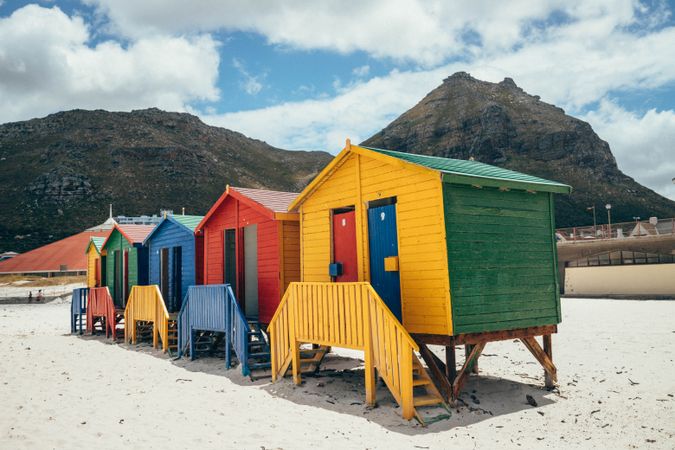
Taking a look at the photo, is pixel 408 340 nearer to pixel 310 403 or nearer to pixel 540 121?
pixel 310 403

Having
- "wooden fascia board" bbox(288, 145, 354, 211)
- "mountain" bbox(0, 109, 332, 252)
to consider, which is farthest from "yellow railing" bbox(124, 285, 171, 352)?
"mountain" bbox(0, 109, 332, 252)

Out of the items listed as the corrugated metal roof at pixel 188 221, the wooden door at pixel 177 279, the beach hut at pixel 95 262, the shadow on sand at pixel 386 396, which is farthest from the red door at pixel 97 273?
the shadow on sand at pixel 386 396

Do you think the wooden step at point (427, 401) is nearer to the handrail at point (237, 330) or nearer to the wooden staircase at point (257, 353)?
the wooden staircase at point (257, 353)

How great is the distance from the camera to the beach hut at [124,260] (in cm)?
2027

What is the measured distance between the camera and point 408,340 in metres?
8.32

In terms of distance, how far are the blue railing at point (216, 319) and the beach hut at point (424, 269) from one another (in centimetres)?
142

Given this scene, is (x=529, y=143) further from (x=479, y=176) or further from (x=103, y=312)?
(x=479, y=176)

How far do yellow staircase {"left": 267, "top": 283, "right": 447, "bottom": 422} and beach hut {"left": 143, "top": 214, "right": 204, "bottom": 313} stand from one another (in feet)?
19.5

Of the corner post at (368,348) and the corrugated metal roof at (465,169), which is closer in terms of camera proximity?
the corner post at (368,348)

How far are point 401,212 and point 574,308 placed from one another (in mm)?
17840

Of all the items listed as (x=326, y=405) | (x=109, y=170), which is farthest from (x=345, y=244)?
(x=109, y=170)

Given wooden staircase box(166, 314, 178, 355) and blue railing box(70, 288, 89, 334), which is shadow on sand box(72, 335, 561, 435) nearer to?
wooden staircase box(166, 314, 178, 355)

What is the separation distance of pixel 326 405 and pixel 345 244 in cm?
323

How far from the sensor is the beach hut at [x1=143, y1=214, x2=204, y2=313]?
16766 millimetres
